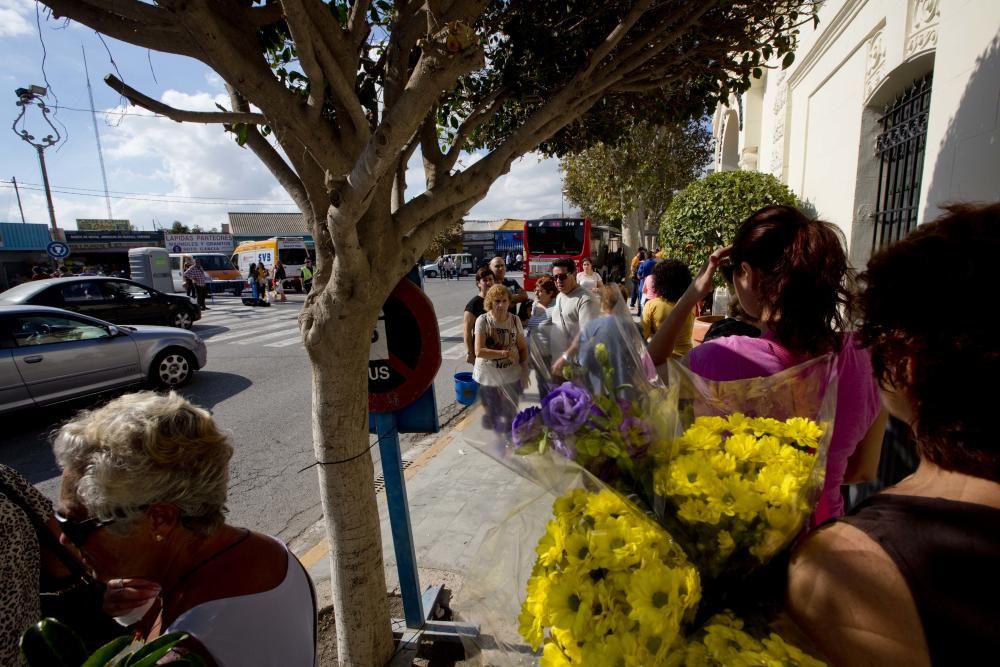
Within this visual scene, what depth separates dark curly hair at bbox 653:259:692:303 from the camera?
3996mm

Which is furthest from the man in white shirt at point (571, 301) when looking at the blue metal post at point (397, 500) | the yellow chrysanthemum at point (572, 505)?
the yellow chrysanthemum at point (572, 505)

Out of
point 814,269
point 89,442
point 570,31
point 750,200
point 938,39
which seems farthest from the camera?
point 750,200

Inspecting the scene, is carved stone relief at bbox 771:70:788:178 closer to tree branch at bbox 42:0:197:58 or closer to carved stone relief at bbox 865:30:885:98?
carved stone relief at bbox 865:30:885:98

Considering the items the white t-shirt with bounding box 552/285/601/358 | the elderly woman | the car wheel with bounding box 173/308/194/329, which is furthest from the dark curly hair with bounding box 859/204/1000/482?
the car wheel with bounding box 173/308/194/329

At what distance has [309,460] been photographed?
512 centimetres

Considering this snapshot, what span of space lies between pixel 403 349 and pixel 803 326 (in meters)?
1.53

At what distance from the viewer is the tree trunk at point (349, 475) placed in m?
1.83

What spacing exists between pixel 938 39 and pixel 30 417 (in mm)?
10290

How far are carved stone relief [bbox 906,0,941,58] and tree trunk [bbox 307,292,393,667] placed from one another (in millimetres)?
4950

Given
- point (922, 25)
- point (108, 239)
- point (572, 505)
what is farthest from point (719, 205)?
point (108, 239)


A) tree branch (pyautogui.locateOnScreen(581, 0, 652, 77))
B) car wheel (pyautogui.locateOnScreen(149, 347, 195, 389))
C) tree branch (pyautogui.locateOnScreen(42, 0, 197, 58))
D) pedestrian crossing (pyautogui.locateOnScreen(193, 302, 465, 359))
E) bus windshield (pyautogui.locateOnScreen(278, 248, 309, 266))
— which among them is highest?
tree branch (pyautogui.locateOnScreen(581, 0, 652, 77))

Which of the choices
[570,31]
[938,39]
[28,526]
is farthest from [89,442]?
[938,39]

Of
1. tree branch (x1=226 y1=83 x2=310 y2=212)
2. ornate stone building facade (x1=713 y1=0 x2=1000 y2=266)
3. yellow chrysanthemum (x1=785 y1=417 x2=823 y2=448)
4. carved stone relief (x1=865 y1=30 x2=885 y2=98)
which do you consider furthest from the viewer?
carved stone relief (x1=865 y1=30 x2=885 y2=98)

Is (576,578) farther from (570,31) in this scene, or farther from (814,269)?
(570,31)
